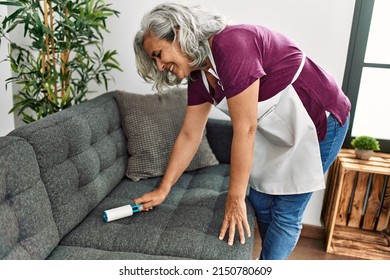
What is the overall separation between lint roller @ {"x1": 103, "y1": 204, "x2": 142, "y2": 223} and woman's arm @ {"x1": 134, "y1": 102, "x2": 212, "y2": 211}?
0.05 metres

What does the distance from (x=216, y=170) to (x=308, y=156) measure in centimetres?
64

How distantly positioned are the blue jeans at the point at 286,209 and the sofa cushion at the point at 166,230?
0.25ft

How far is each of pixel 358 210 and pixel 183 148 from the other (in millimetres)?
1120

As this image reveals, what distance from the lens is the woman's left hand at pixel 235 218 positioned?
104cm

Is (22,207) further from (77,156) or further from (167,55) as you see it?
(167,55)

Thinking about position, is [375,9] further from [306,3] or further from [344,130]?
[344,130]

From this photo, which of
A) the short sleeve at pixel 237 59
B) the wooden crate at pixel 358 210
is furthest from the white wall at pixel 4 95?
the wooden crate at pixel 358 210

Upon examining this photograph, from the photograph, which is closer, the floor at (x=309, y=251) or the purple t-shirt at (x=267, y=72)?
the purple t-shirt at (x=267, y=72)

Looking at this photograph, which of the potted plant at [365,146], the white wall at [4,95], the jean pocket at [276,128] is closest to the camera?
the jean pocket at [276,128]

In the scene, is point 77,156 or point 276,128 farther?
point 77,156

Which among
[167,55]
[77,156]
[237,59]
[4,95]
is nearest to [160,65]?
[167,55]

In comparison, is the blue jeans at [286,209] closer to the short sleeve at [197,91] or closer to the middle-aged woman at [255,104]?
the middle-aged woman at [255,104]

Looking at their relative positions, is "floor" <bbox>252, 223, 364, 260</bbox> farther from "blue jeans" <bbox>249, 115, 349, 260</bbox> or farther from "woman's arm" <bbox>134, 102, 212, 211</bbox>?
"woman's arm" <bbox>134, 102, 212, 211</bbox>

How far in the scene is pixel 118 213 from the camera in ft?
3.96
